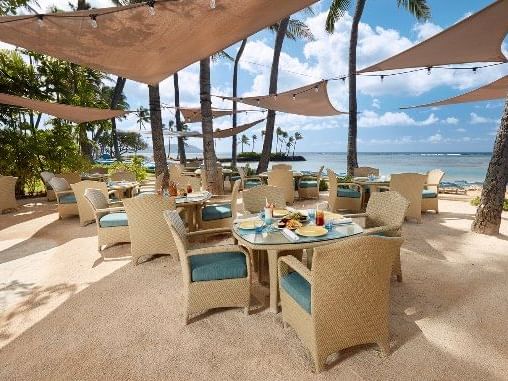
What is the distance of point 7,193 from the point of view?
5762mm

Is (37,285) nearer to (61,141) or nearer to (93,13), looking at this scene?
(93,13)

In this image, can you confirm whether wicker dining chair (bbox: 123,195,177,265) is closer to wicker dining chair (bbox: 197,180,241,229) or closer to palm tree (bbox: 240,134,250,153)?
wicker dining chair (bbox: 197,180,241,229)

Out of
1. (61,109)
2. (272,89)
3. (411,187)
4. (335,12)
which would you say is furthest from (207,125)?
(335,12)

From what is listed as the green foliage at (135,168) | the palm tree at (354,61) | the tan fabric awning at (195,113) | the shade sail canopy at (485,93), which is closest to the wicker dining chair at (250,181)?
the palm tree at (354,61)

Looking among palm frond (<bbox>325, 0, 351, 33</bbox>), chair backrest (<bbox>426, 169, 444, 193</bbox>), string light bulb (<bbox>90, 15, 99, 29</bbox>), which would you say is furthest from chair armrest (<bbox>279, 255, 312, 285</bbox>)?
palm frond (<bbox>325, 0, 351, 33</bbox>)

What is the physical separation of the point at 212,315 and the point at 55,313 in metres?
1.22

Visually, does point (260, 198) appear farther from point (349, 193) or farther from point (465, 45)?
point (465, 45)

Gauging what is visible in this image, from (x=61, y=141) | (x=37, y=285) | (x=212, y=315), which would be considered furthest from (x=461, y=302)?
(x=61, y=141)

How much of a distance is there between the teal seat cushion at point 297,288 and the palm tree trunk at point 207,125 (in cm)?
416

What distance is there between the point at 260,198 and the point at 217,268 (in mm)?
1307

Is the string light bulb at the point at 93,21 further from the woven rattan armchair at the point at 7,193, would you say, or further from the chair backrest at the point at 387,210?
the woven rattan armchair at the point at 7,193

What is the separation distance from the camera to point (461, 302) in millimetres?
2264

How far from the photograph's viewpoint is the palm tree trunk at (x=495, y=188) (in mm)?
3709

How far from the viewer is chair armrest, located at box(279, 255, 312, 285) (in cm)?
154
